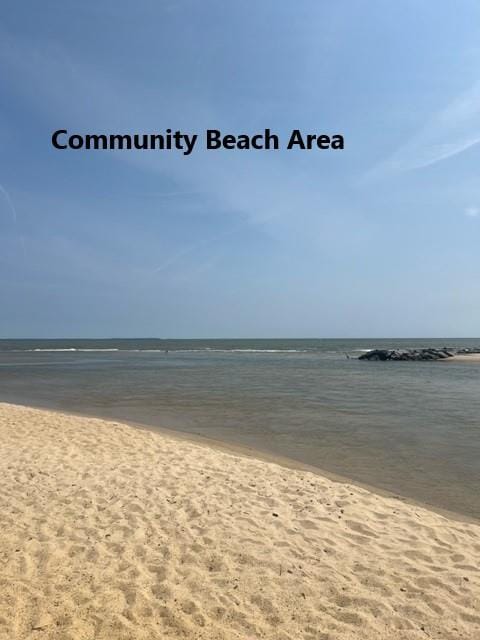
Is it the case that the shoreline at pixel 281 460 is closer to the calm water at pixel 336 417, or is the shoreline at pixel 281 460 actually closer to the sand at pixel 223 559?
the calm water at pixel 336 417

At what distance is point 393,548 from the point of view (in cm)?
550

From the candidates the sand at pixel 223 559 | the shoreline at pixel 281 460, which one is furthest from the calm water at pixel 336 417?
the sand at pixel 223 559

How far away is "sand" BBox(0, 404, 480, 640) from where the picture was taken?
4.05 metres

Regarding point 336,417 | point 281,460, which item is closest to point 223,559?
point 281,460

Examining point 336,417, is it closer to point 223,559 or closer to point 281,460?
point 281,460

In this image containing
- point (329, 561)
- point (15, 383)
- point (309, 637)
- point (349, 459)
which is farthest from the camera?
point (15, 383)

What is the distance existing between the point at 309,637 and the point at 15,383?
93.1ft

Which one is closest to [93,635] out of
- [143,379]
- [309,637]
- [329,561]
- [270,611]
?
[270,611]

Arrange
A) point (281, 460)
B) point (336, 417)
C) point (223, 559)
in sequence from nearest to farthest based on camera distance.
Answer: point (223, 559) < point (281, 460) < point (336, 417)

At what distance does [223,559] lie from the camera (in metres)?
5.14

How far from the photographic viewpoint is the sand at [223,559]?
13.3 feet

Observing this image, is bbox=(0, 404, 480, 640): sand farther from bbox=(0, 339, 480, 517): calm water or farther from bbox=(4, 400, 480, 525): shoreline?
bbox=(0, 339, 480, 517): calm water

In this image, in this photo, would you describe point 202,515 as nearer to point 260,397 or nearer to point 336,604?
point 336,604

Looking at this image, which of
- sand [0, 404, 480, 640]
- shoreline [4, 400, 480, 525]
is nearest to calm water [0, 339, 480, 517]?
shoreline [4, 400, 480, 525]
